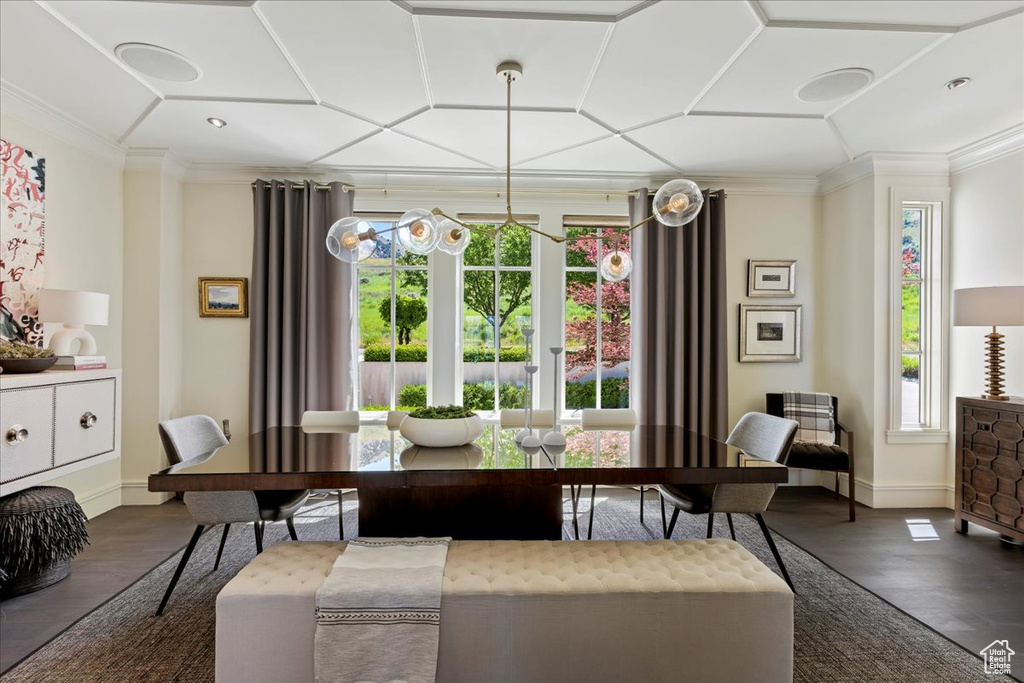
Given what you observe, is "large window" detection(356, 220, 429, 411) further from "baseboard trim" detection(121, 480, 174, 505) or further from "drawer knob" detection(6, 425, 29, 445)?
"drawer knob" detection(6, 425, 29, 445)

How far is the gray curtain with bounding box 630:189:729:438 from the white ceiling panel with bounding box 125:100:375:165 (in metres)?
2.41

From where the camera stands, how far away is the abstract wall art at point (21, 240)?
2.88m

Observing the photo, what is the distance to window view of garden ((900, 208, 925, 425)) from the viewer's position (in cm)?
394

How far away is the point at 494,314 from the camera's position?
4496 millimetres

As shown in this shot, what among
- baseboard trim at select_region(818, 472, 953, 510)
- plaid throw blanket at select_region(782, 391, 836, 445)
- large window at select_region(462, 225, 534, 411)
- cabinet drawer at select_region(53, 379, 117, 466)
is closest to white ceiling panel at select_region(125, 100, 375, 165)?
large window at select_region(462, 225, 534, 411)

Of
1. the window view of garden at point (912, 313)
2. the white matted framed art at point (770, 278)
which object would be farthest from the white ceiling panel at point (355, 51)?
the window view of garden at point (912, 313)

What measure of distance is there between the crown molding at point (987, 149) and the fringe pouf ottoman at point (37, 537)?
5921mm

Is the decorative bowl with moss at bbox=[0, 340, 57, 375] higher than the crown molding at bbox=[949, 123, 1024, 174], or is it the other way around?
the crown molding at bbox=[949, 123, 1024, 174]

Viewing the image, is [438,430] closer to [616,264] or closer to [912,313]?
[616,264]

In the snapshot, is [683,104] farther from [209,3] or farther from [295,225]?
[295,225]

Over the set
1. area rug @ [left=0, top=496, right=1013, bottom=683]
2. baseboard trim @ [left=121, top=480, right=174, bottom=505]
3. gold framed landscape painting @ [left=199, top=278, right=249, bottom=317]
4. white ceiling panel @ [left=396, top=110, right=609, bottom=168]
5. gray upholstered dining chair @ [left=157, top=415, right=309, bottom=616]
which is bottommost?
area rug @ [left=0, top=496, right=1013, bottom=683]

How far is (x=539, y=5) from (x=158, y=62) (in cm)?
194

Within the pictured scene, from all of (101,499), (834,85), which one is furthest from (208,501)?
(834,85)

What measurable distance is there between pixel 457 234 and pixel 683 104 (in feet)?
5.19
